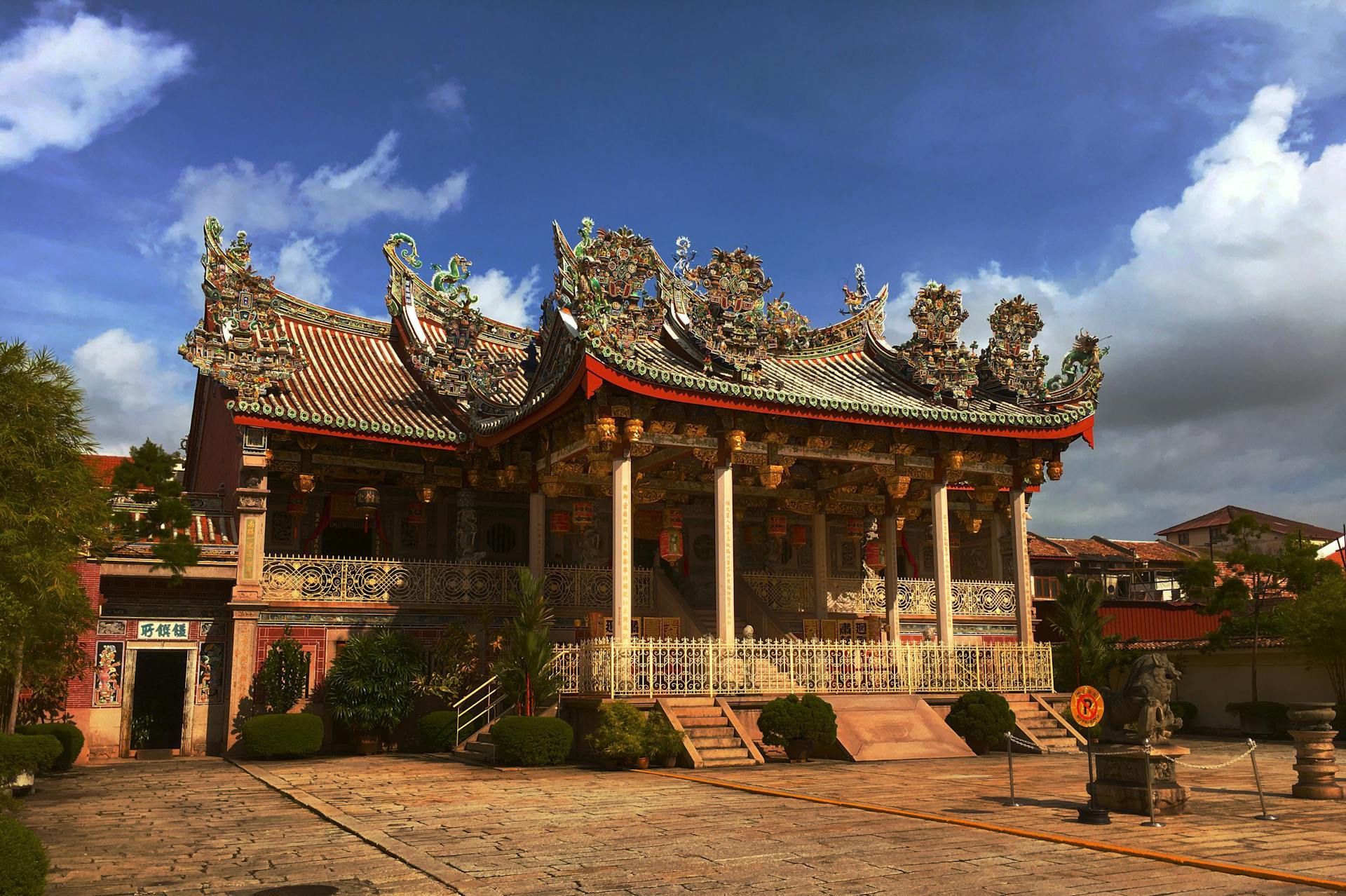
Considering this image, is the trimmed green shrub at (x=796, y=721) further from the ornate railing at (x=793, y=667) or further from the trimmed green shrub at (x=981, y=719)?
the trimmed green shrub at (x=981, y=719)

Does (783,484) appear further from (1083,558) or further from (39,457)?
(1083,558)

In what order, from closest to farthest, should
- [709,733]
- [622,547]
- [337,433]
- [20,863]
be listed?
[20,863], [709,733], [622,547], [337,433]

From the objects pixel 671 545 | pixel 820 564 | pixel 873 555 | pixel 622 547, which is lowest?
pixel 622 547

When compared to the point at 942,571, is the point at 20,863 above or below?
below

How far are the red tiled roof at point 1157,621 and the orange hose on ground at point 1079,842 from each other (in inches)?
1065

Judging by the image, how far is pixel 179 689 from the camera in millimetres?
21781

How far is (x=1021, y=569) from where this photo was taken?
74.9 feet

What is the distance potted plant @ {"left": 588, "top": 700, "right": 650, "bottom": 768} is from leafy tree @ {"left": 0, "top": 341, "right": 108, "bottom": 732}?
25.3 ft

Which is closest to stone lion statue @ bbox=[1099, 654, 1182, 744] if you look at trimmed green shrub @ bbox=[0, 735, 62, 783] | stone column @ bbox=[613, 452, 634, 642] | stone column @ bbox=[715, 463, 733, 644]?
stone column @ bbox=[715, 463, 733, 644]

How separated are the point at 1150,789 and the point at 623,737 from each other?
7842 mm

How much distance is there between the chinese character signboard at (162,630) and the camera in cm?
2019

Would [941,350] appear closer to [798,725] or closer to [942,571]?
[942,571]

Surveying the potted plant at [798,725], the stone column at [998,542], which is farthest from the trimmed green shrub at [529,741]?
the stone column at [998,542]

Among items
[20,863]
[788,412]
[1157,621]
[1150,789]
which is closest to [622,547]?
[788,412]
